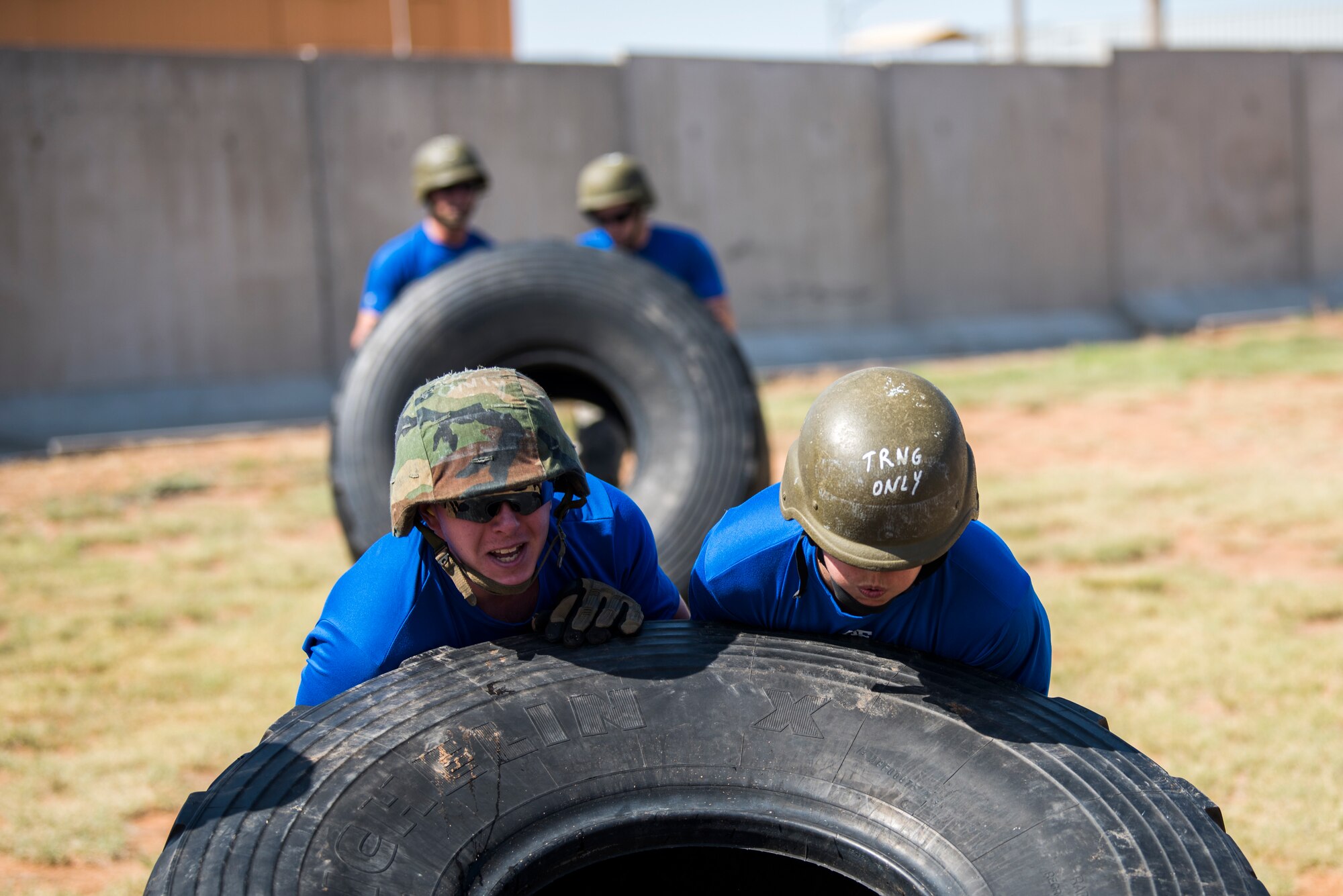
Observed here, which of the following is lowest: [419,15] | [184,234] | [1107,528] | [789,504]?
[1107,528]

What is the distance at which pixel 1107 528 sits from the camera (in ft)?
19.4

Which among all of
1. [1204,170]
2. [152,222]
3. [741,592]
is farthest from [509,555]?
[1204,170]

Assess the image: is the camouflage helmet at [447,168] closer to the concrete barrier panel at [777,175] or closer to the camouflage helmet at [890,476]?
the camouflage helmet at [890,476]

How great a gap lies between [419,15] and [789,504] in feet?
38.8

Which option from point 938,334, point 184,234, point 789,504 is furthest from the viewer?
point 938,334

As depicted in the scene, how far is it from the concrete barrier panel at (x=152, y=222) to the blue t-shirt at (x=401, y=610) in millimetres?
7815

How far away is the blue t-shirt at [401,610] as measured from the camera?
2.38 metres

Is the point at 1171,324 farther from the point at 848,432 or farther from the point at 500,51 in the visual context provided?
the point at 848,432

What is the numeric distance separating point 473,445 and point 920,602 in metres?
0.91

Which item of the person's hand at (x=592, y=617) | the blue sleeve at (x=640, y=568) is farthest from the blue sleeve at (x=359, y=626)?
the blue sleeve at (x=640, y=568)

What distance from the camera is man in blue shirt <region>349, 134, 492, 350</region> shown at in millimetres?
5418

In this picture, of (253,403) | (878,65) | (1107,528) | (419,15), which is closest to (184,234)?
(253,403)

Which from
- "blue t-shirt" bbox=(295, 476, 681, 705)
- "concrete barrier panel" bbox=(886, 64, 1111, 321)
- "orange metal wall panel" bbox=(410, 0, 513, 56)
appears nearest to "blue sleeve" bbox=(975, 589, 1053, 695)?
"blue t-shirt" bbox=(295, 476, 681, 705)

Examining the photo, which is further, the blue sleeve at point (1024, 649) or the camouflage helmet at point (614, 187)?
the camouflage helmet at point (614, 187)
